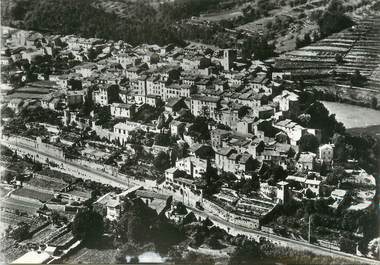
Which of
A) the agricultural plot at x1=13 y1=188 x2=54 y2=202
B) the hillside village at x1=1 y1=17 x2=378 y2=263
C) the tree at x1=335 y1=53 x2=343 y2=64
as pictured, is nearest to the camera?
the hillside village at x1=1 y1=17 x2=378 y2=263

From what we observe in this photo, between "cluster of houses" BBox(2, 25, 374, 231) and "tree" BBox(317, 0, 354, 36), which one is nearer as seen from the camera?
"cluster of houses" BBox(2, 25, 374, 231)

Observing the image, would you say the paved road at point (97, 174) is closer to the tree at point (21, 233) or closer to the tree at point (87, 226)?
the tree at point (87, 226)

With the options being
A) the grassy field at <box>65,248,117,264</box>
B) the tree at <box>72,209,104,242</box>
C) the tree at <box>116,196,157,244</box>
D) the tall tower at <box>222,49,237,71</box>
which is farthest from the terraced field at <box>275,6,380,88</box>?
the grassy field at <box>65,248,117,264</box>

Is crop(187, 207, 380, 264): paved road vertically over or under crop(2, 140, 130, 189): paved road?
under

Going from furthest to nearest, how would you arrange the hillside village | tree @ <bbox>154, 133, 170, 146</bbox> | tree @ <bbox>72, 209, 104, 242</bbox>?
tree @ <bbox>154, 133, 170, 146</bbox>
the hillside village
tree @ <bbox>72, 209, 104, 242</bbox>

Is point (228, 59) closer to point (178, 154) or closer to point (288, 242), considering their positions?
point (178, 154)

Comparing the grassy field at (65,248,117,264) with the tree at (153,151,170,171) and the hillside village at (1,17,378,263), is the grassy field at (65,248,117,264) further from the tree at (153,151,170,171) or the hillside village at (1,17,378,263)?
the tree at (153,151,170,171)

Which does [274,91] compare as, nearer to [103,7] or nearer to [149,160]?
[149,160]

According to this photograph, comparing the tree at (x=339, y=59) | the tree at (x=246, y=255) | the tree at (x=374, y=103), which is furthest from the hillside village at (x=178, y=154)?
the tree at (x=339, y=59)
